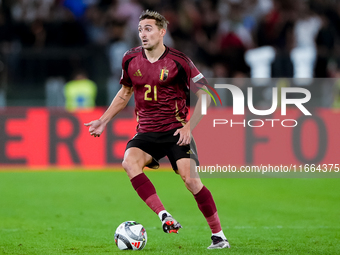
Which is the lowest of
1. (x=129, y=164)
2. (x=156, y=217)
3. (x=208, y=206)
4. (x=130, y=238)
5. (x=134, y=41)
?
(x=156, y=217)

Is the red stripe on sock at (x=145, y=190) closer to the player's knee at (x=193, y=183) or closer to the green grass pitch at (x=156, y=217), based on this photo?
the player's knee at (x=193, y=183)

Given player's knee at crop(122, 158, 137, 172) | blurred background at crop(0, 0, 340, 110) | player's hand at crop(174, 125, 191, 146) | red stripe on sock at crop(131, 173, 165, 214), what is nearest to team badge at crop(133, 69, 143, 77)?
player's hand at crop(174, 125, 191, 146)

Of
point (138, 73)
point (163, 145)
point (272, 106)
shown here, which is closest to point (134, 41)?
point (272, 106)

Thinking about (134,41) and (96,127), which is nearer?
(96,127)

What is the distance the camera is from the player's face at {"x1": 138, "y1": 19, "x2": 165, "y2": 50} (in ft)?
19.1

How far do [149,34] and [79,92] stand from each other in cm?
835

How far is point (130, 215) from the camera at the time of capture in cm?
807

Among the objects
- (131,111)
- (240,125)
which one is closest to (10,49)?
(131,111)

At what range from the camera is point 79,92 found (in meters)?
14.0

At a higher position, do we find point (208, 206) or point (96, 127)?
point (96, 127)

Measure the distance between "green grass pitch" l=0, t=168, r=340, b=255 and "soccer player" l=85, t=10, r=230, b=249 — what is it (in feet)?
1.93

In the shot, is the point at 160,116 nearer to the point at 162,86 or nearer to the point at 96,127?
the point at 162,86

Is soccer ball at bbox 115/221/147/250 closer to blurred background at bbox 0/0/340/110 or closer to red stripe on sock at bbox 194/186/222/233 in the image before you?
red stripe on sock at bbox 194/186/222/233

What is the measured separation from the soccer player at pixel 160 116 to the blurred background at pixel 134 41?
796cm
